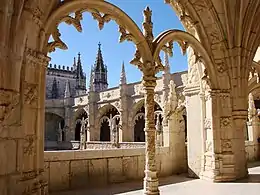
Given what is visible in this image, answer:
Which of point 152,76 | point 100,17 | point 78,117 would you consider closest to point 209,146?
point 152,76

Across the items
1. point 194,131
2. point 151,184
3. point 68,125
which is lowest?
point 151,184

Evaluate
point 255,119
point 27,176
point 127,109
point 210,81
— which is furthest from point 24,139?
point 127,109

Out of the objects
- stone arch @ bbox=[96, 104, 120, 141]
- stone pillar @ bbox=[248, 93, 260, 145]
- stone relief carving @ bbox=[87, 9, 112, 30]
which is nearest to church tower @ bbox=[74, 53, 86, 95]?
stone arch @ bbox=[96, 104, 120, 141]

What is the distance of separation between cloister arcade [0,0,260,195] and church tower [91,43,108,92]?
24.5 meters

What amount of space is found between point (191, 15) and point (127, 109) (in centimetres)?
1347

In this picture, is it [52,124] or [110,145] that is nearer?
[110,145]

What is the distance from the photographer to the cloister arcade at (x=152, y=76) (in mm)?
2166

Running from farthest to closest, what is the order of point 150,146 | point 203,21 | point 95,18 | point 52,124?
point 52,124 < point 203,21 < point 150,146 < point 95,18

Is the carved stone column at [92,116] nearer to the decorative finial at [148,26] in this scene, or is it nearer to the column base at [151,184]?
the decorative finial at [148,26]

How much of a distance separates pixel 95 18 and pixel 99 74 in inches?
1055

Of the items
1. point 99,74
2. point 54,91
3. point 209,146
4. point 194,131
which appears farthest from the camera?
point 54,91

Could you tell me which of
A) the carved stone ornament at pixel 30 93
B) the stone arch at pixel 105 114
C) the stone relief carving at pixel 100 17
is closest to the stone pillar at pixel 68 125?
the stone arch at pixel 105 114

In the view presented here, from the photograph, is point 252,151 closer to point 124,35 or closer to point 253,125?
point 253,125

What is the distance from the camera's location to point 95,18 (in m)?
3.37
